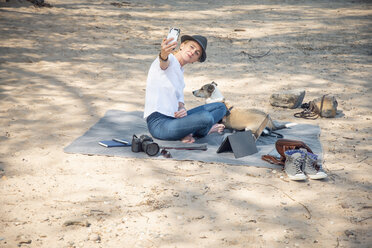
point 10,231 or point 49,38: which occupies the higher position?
point 49,38

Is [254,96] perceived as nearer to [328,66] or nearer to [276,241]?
[328,66]

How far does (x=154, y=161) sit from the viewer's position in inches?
190

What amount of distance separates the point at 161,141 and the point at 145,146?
0.51 meters

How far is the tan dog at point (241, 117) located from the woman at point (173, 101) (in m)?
0.45

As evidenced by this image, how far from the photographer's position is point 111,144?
5.12 m

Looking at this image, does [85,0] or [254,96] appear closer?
[254,96]

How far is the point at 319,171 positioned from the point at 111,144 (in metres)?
2.27

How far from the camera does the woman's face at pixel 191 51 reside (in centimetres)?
523

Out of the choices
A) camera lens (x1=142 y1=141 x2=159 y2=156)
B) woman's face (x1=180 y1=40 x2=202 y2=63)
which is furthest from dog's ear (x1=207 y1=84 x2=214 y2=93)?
camera lens (x1=142 y1=141 x2=159 y2=156)

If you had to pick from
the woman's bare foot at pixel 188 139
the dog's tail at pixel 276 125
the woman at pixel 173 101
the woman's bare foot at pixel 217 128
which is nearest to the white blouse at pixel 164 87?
the woman at pixel 173 101

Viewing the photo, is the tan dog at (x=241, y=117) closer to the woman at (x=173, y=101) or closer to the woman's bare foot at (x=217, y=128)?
the woman's bare foot at (x=217, y=128)

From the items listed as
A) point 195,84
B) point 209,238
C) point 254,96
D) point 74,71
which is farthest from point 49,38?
point 209,238

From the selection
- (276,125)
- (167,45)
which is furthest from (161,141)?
(276,125)

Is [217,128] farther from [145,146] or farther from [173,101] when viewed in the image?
[145,146]
